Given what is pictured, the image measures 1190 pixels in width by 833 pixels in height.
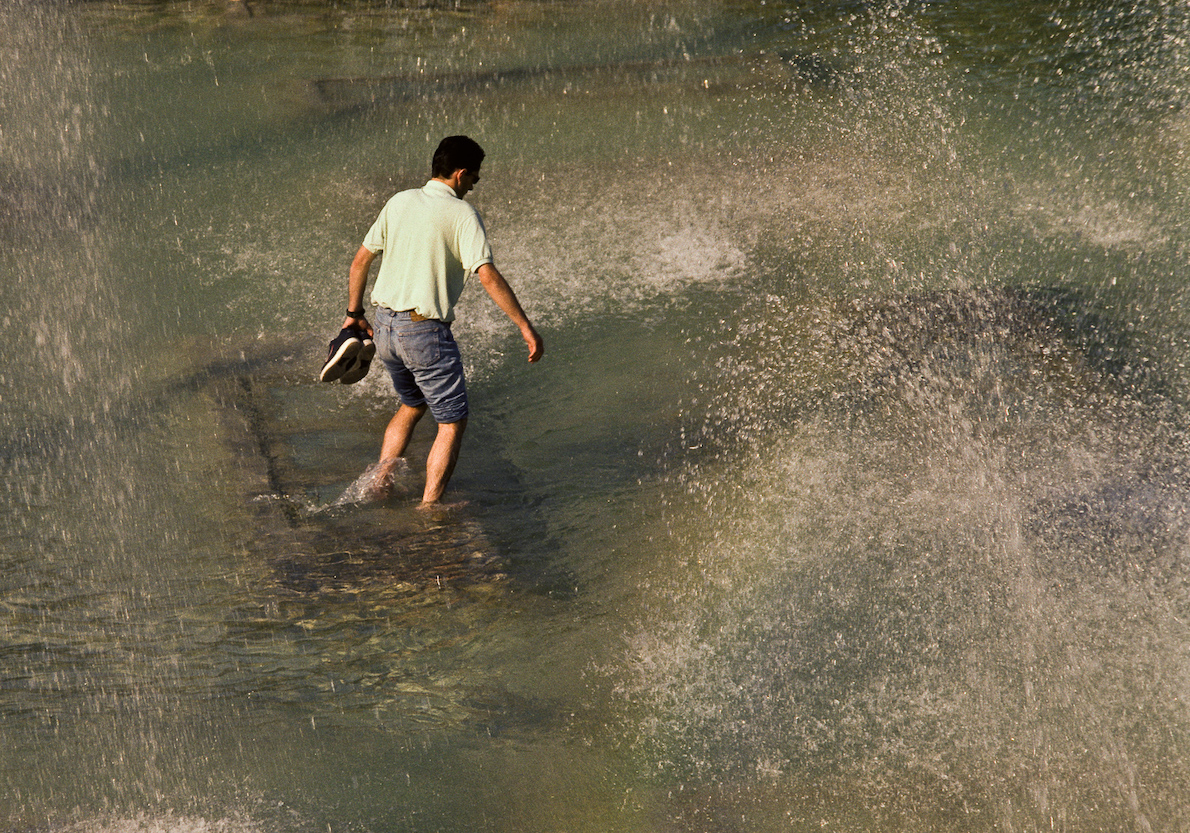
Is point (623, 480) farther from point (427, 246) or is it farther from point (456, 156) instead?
point (456, 156)

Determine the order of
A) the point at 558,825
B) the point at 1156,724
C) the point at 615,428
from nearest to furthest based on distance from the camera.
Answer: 1. the point at 558,825
2. the point at 1156,724
3. the point at 615,428

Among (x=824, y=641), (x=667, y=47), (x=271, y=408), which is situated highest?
(x=667, y=47)

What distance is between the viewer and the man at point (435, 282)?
4.30m

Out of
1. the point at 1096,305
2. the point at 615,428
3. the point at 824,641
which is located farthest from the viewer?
the point at 1096,305

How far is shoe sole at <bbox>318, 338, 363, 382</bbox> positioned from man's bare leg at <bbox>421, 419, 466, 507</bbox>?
51 centimetres

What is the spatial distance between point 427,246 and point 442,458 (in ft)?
3.11

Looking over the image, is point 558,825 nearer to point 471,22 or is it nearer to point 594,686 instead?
point 594,686

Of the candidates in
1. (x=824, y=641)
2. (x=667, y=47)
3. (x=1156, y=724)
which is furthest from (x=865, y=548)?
(x=667, y=47)

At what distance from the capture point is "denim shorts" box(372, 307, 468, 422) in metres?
4.43

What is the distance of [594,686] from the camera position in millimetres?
3762

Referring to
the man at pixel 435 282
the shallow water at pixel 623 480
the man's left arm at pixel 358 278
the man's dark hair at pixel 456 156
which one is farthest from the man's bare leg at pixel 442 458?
the man's dark hair at pixel 456 156

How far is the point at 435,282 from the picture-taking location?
438 centimetres

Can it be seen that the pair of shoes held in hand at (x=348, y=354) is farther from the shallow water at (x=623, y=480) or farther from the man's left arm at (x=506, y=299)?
the man's left arm at (x=506, y=299)

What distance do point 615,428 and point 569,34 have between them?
807 centimetres
